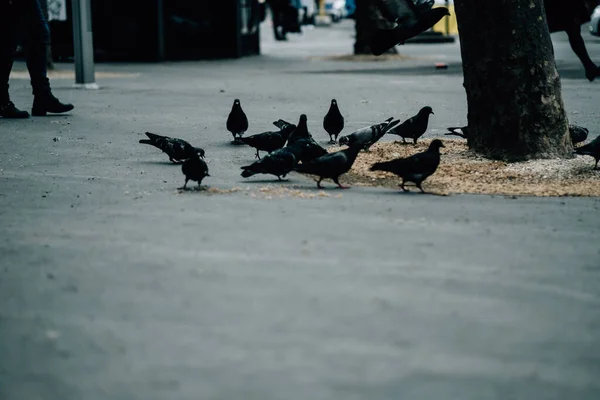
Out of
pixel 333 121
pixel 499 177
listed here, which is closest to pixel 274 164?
pixel 499 177

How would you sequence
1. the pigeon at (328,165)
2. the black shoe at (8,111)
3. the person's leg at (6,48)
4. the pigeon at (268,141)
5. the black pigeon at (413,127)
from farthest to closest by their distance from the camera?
the black shoe at (8,111), the person's leg at (6,48), the black pigeon at (413,127), the pigeon at (268,141), the pigeon at (328,165)

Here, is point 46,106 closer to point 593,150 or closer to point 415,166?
point 415,166

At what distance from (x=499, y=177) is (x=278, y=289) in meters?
4.03

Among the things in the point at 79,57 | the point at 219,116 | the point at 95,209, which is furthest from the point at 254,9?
the point at 95,209

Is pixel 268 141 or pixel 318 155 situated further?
pixel 268 141

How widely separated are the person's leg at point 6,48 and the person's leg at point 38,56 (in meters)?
0.18

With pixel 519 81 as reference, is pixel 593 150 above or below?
below

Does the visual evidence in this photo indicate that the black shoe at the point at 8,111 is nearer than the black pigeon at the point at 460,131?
No

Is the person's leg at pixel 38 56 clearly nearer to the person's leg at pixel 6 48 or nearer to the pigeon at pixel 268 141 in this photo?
the person's leg at pixel 6 48

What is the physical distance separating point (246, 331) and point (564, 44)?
32.1 m

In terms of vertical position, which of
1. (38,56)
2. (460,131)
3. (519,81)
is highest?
(38,56)

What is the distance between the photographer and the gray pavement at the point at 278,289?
14.1ft

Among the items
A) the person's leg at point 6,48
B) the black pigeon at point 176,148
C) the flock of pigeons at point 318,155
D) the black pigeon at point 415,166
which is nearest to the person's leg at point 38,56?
the person's leg at point 6,48

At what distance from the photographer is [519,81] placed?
31.9 ft
